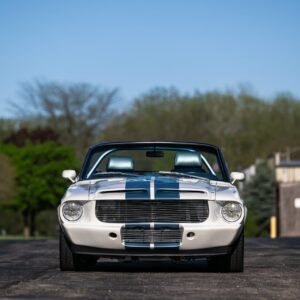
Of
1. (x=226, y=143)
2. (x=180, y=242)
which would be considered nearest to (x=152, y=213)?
(x=180, y=242)

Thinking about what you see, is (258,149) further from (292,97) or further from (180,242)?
(180,242)

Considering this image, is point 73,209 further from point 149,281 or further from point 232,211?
point 149,281

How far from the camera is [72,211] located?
38.4 ft

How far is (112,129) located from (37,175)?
55.3 ft

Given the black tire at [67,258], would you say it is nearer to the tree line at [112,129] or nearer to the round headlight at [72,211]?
the round headlight at [72,211]

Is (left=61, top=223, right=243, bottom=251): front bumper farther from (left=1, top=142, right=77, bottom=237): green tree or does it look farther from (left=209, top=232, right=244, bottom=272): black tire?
(left=1, top=142, right=77, bottom=237): green tree

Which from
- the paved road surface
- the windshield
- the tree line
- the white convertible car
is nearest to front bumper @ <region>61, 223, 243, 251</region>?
the white convertible car

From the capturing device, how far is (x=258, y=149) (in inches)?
3095

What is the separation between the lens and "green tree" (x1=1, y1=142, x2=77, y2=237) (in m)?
93.3

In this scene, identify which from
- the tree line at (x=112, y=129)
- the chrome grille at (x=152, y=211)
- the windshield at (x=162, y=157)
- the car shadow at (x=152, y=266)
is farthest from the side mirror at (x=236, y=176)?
the tree line at (x=112, y=129)

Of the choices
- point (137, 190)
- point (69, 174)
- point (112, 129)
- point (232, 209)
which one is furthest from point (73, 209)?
point (112, 129)

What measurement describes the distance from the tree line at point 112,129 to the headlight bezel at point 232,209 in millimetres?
59951

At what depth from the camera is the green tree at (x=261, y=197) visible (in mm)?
79750

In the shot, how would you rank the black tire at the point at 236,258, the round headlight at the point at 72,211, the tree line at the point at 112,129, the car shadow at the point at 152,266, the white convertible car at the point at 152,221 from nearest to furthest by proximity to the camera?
the white convertible car at the point at 152,221 → the round headlight at the point at 72,211 → the black tire at the point at 236,258 → the car shadow at the point at 152,266 → the tree line at the point at 112,129
